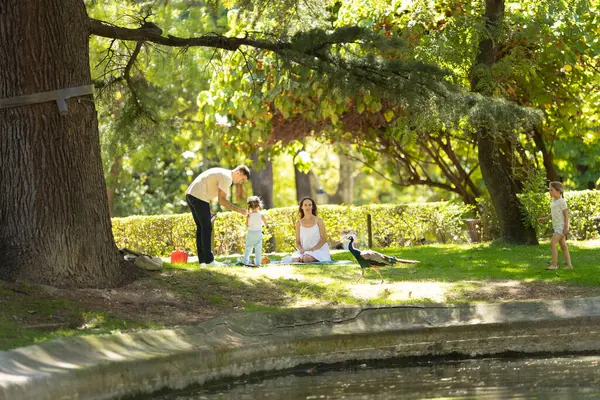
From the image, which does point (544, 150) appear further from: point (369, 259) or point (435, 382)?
point (435, 382)

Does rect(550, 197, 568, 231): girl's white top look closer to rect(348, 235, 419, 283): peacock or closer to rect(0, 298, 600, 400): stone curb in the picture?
rect(348, 235, 419, 283): peacock

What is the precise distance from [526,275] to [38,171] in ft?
21.9

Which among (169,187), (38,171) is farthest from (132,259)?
(169,187)

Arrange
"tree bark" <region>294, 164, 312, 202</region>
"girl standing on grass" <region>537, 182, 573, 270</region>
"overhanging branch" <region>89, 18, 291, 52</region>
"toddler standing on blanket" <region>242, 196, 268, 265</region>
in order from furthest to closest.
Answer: "tree bark" <region>294, 164, 312, 202</region> < "toddler standing on blanket" <region>242, 196, 268, 265</region> < "girl standing on grass" <region>537, 182, 573, 270</region> < "overhanging branch" <region>89, 18, 291, 52</region>

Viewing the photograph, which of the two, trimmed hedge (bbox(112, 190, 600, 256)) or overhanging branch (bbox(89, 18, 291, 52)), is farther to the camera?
trimmed hedge (bbox(112, 190, 600, 256))

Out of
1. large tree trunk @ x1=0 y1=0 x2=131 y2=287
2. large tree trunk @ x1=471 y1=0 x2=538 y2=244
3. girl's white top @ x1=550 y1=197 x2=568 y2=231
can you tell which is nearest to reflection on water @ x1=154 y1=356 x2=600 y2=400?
large tree trunk @ x1=0 y1=0 x2=131 y2=287

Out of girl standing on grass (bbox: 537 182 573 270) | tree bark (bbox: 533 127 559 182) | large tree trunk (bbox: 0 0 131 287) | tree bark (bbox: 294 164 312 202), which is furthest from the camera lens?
tree bark (bbox: 294 164 312 202)

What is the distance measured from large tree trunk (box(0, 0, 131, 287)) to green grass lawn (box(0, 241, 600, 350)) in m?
0.48

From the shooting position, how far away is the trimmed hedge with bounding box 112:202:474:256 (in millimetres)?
21531

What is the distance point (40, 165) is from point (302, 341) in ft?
12.5

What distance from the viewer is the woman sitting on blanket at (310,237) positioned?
1599cm

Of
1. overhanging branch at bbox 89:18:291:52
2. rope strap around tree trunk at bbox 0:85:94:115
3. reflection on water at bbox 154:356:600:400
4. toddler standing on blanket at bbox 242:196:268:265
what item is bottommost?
reflection on water at bbox 154:356:600:400

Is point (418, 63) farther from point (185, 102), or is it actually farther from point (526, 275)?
point (185, 102)

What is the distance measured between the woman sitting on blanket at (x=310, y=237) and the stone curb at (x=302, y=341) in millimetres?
5483
